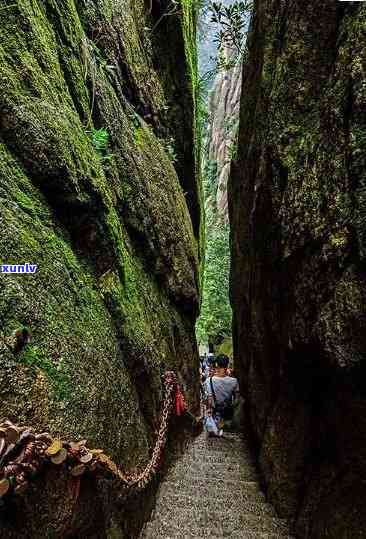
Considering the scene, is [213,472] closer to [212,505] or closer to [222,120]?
[212,505]

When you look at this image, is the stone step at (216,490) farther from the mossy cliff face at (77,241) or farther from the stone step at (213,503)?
the mossy cliff face at (77,241)

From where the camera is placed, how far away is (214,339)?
65.9ft

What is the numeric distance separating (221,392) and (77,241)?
5.69 metres

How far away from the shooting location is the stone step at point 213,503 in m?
4.43

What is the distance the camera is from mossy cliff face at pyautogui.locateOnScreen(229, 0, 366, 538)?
9.50 ft

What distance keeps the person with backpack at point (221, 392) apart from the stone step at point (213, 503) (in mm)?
2964

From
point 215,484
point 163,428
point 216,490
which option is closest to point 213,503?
point 216,490

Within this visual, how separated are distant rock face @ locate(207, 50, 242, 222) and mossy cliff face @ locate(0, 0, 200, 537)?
791 inches

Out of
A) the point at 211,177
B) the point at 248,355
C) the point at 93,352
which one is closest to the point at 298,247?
the point at 93,352

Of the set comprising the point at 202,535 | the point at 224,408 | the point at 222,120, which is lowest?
the point at 224,408

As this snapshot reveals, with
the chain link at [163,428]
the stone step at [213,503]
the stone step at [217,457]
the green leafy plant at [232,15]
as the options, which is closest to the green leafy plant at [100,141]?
the chain link at [163,428]

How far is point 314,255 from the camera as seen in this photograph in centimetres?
343

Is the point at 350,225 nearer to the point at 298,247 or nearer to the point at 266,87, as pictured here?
the point at 298,247

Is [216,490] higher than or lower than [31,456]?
lower
